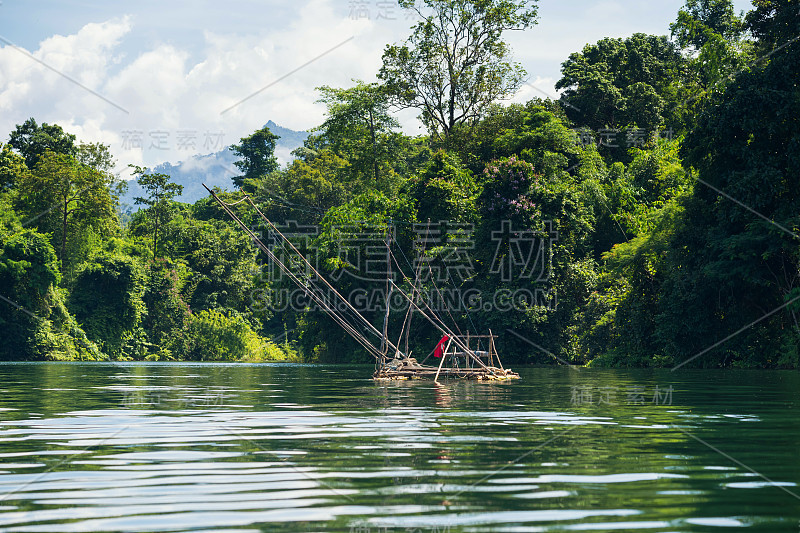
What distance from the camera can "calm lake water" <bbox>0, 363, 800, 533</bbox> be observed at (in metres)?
6.48

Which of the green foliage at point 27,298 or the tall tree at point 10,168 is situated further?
the tall tree at point 10,168

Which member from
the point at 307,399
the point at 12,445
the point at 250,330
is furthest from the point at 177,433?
the point at 250,330

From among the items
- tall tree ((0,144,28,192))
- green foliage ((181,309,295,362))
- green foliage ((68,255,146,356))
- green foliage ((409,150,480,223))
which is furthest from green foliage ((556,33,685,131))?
tall tree ((0,144,28,192))

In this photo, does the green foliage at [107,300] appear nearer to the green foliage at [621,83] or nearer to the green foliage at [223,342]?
the green foliage at [223,342]

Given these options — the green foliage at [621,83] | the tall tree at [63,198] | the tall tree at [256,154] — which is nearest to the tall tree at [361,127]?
the green foliage at [621,83]

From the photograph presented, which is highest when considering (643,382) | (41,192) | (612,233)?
(41,192)

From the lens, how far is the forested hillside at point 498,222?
33125 mm

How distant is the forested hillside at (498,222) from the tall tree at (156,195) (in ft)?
0.62

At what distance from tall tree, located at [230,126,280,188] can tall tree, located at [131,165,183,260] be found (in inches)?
504

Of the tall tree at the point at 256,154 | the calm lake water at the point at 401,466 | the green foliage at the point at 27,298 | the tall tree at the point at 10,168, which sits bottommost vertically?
the calm lake water at the point at 401,466

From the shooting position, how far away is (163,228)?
250 ft

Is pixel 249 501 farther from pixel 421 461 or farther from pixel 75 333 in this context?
pixel 75 333

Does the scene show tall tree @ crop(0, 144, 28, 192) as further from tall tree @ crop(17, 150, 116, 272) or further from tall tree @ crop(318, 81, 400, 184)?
tall tree @ crop(318, 81, 400, 184)

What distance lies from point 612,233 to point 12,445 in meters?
43.8
